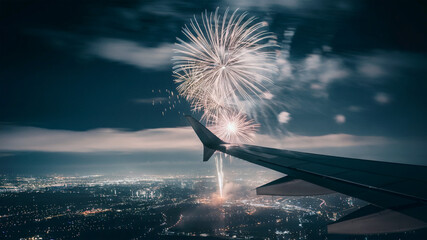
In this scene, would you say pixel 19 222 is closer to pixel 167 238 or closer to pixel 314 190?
pixel 167 238

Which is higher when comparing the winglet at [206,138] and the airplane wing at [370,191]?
the winglet at [206,138]

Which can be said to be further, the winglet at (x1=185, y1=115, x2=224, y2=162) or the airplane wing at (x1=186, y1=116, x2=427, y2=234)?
the winglet at (x1=185, y1=115, x2=224, y2=162)

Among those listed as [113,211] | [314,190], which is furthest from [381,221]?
[113,211]

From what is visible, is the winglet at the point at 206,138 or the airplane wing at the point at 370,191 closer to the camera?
the airplane wing at the point at 370,191

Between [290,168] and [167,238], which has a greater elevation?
[290,168]

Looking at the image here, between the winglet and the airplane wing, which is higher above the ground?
the winglet

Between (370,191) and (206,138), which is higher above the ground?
(206,138)

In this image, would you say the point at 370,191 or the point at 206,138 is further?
the point at 206,138

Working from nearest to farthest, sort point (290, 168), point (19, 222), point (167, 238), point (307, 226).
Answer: point (290, 168), point (167, 238), point (307, 226), point (19, 222)
